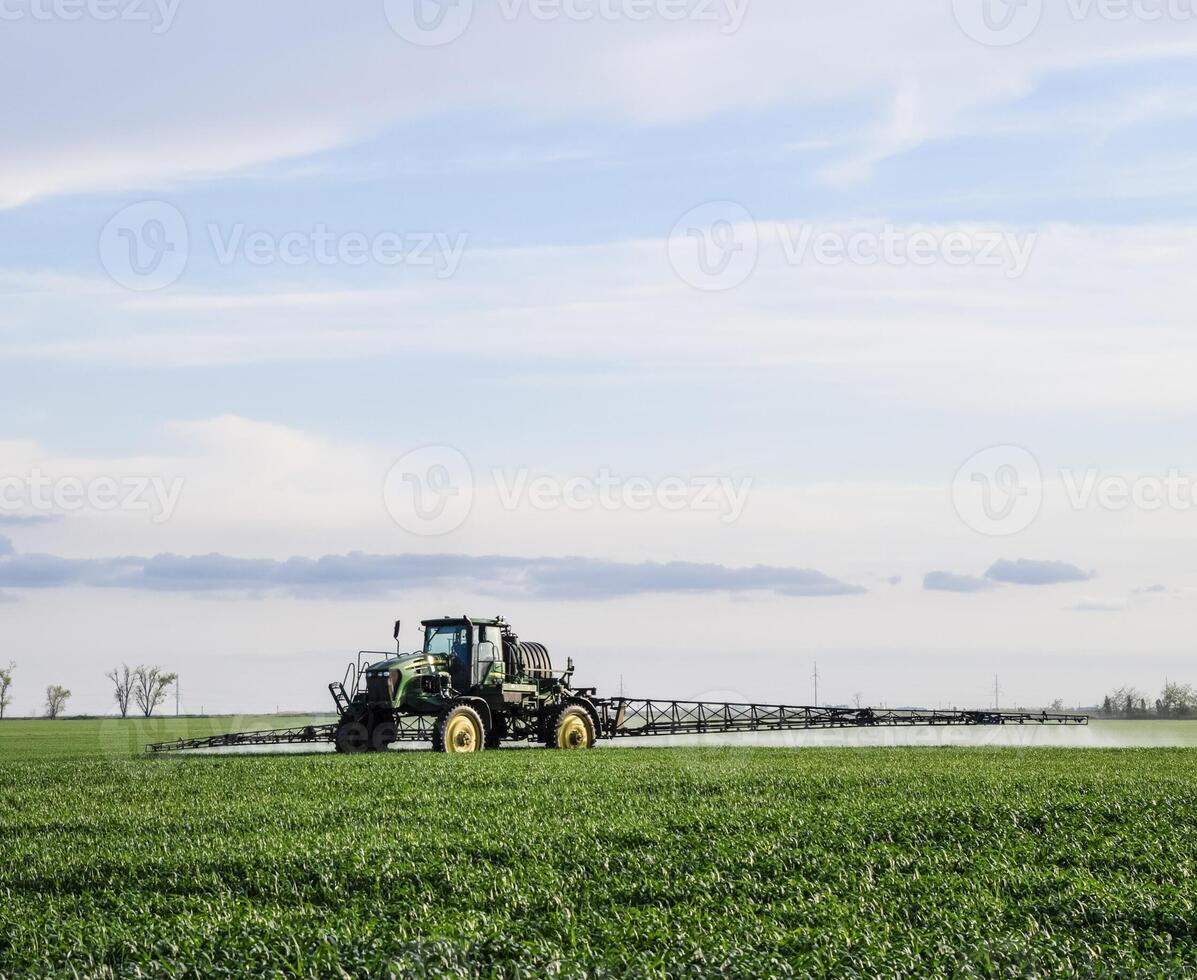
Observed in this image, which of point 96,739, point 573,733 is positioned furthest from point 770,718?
point 96,739

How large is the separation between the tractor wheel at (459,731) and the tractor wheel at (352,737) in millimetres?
2293

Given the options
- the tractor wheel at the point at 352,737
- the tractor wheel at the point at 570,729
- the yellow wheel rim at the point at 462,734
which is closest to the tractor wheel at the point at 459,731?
the yellow wheel rim at the point at 462,734

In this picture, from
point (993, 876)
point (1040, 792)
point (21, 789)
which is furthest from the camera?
point (21, 789)

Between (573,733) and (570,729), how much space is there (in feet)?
0.75

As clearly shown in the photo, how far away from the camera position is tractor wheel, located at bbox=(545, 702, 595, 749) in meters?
35.0

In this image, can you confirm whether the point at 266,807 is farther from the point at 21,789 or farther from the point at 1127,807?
the point at 1127,807

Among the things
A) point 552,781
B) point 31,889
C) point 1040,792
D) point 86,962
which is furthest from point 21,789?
point 1040,792

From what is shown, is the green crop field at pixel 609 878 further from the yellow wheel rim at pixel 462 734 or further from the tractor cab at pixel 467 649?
the tractor cab at pixel 467 649

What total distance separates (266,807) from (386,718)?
48.6 ft

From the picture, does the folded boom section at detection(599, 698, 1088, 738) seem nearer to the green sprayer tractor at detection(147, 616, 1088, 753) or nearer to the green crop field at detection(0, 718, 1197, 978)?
the green sprayer tractor at detection(147, 616, 1088, 753)

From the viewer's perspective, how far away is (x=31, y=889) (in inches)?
505

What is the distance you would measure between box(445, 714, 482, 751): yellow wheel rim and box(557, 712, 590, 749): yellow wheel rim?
10.6ft

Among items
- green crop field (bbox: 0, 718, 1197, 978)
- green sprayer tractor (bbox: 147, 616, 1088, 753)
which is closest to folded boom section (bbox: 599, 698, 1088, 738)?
green sprayer tractor (bbox: 147, 616, 1088, 753)

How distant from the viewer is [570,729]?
35781 mm
